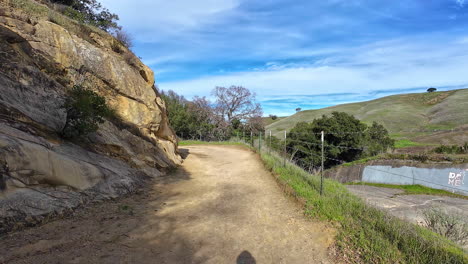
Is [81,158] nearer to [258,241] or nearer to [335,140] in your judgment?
[258,241]

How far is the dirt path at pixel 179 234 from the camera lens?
10.7 ft

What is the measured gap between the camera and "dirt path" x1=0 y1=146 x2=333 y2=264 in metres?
3.25

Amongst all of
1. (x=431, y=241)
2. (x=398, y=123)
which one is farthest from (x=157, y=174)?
(x=398, y=123)

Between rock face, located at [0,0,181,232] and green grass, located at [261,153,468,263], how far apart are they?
486 centimetres

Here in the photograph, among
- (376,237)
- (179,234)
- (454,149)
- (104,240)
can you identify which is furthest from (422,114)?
(104,240)

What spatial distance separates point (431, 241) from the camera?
349cm

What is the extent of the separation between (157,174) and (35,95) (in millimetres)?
4031

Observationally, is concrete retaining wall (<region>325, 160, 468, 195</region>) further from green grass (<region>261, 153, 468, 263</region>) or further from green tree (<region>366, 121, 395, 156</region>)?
green grass (<region>261, 153, 468, 263</region>)

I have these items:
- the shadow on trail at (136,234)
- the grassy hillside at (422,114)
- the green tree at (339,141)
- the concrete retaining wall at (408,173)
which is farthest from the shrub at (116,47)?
the grassy hillside at (422,114)

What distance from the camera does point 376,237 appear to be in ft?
12.0

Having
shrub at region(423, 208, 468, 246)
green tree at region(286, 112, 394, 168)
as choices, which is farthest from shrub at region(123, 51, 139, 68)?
green tree at region(286, 112, 394, 168)

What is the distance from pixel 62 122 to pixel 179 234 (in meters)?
4.76

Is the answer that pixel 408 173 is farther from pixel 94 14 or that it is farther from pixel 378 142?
pixel 94 14

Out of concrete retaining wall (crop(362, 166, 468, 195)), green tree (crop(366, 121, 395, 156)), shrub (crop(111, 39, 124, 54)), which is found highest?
shrub (crop(111, 39, 124, 54))
